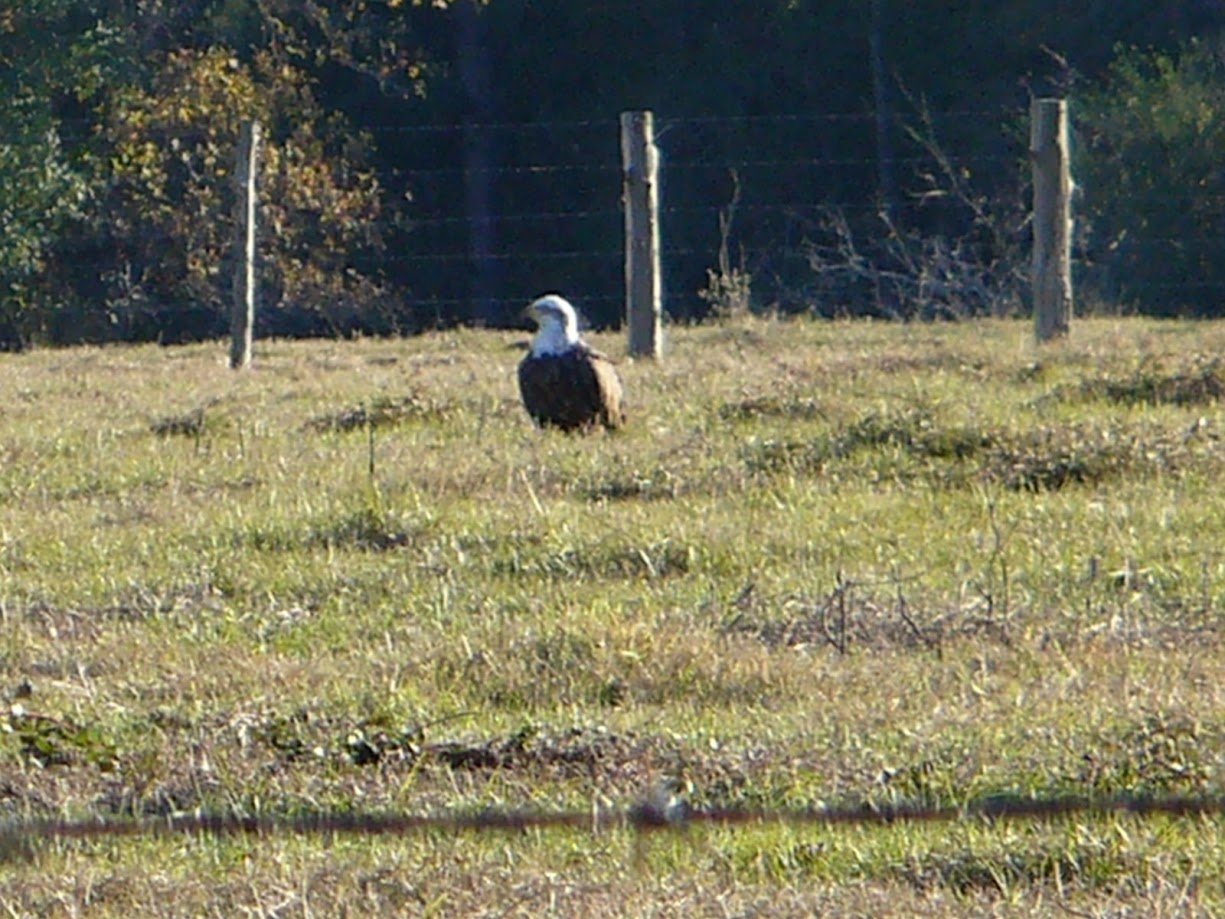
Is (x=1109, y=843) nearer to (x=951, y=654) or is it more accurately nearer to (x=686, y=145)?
(x=951, y=654)

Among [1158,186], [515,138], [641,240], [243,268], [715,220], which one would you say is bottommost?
[243,268]

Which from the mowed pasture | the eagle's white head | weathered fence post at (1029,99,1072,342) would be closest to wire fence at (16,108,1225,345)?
weathered fence post at (1029,99,1072,342)

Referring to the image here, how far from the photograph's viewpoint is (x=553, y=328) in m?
11.0

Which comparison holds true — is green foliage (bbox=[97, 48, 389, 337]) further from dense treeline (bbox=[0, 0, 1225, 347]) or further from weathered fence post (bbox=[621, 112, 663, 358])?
weathered fence post (bbox=[621, 112, 663, 358])

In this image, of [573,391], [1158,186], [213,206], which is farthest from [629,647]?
[213,206]

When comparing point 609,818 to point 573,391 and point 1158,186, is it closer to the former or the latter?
point 573,391

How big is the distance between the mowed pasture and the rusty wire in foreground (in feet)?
0.16

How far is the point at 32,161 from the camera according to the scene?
23.5 m

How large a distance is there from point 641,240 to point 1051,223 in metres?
2.42

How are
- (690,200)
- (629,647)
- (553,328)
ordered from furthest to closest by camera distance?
(690,200), (553,328), (629,647)

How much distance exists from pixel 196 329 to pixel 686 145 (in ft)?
19.2

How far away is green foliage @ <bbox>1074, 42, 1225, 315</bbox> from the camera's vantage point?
72.2 feet

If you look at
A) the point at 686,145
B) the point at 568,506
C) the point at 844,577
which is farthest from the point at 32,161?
the point at 844,577

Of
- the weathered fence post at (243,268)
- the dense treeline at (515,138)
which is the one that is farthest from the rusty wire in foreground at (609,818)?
the dense treeline at (515,138)
